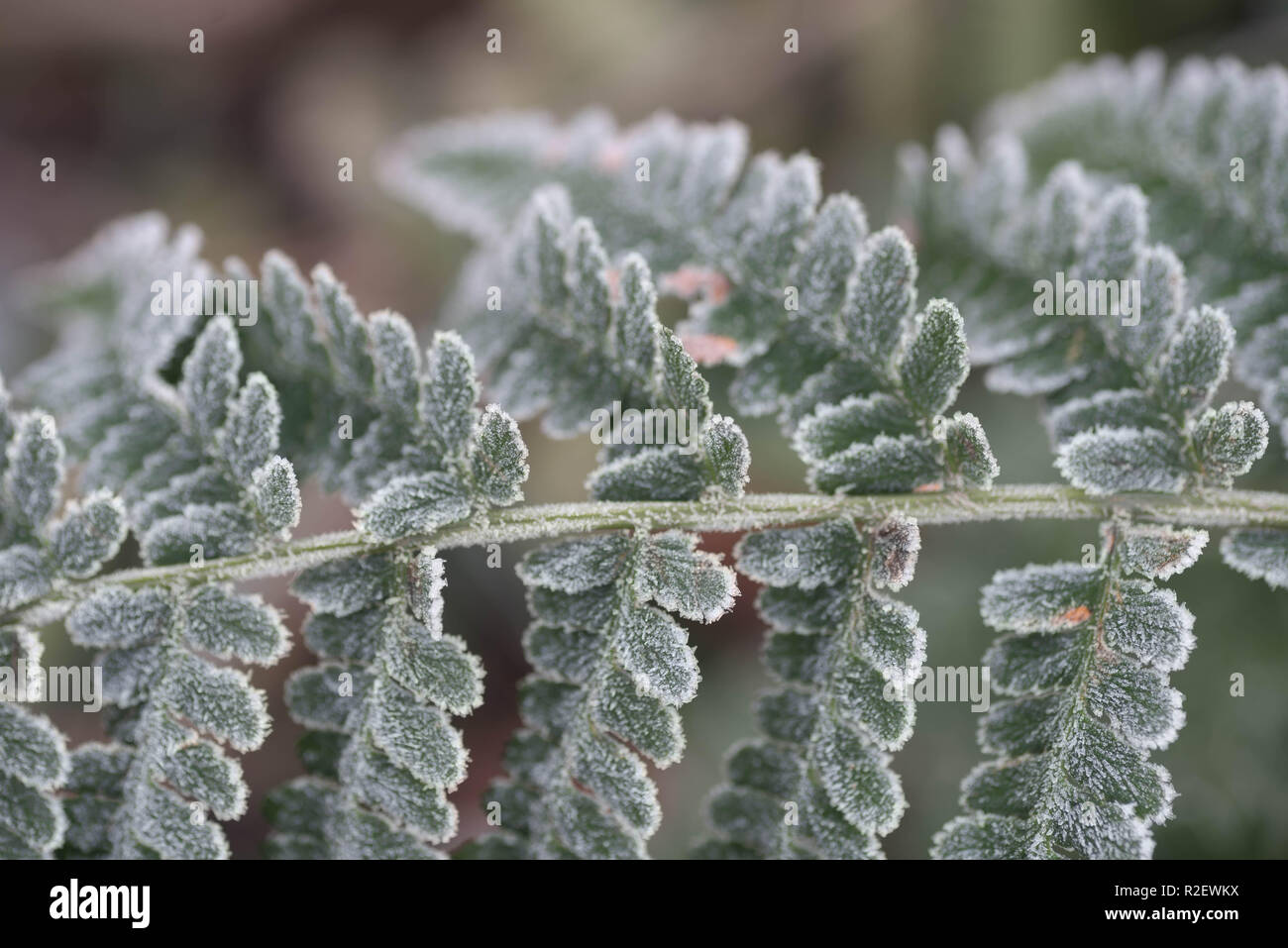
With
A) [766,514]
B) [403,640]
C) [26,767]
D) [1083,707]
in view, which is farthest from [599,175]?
[26,767]

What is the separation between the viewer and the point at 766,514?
6.11 feet

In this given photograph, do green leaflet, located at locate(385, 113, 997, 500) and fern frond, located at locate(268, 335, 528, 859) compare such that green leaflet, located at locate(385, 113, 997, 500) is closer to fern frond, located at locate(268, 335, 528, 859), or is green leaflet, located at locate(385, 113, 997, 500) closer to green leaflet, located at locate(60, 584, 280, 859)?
fern frond, located at locate(268, 335, 528, 859)

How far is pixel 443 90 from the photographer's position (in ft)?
15.9

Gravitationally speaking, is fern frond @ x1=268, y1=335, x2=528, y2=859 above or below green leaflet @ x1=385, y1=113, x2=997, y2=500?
below

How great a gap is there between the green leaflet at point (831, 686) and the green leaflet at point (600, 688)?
0.53 feet

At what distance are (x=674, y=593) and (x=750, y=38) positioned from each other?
359 cm

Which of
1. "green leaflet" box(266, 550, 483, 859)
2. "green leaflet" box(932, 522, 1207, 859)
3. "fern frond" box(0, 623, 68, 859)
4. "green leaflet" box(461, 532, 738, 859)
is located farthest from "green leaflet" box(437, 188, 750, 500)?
"fern frond" box(0, 623, 68, 859)

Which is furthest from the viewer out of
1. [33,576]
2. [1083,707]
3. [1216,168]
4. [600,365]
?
[1216,168]

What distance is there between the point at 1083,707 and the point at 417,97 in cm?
415

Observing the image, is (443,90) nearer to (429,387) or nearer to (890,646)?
(429,387)

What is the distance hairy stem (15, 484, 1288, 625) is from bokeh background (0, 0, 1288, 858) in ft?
6.39

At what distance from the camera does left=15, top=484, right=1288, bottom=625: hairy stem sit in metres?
1.84

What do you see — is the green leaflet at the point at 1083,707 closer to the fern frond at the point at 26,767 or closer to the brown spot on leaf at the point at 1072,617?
the brown spot on leaf at the point at 1072,617

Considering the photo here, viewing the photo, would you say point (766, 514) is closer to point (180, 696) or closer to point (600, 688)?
point (600, 688)
